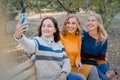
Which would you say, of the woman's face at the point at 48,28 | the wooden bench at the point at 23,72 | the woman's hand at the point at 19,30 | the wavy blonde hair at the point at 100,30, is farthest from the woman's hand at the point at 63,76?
the wavy blonde hair at the point at 100,30

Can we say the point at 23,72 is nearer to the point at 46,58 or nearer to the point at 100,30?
the point at 46,58

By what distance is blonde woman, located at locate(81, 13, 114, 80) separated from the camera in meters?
4.80

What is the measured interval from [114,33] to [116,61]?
556 cm

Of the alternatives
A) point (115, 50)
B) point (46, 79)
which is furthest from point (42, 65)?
point (115, 50)

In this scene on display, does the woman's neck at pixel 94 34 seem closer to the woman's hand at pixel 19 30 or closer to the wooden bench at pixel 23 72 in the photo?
the wooden bench at pixel 23 72

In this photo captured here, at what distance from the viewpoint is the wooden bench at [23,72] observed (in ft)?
11.6

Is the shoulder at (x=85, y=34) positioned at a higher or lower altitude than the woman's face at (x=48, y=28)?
lower

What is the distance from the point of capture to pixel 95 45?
4.82 m

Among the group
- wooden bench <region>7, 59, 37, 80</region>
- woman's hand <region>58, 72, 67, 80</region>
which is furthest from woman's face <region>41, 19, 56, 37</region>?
woman's hand <region>58, 72, 67, 80</region>

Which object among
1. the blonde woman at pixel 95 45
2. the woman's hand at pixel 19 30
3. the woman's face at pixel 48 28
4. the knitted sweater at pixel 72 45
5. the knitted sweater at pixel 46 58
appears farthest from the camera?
the blonde woman at pixel 95 45

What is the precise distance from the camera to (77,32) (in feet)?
15.1

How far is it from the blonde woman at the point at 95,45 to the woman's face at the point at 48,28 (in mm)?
902

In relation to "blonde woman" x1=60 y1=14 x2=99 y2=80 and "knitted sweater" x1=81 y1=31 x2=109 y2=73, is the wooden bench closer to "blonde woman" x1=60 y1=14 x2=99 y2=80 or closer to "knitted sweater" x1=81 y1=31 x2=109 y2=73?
"blonde woman" x1=60 y1=14 x2=99 y2=80

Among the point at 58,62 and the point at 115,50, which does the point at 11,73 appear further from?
the point at 115,50
